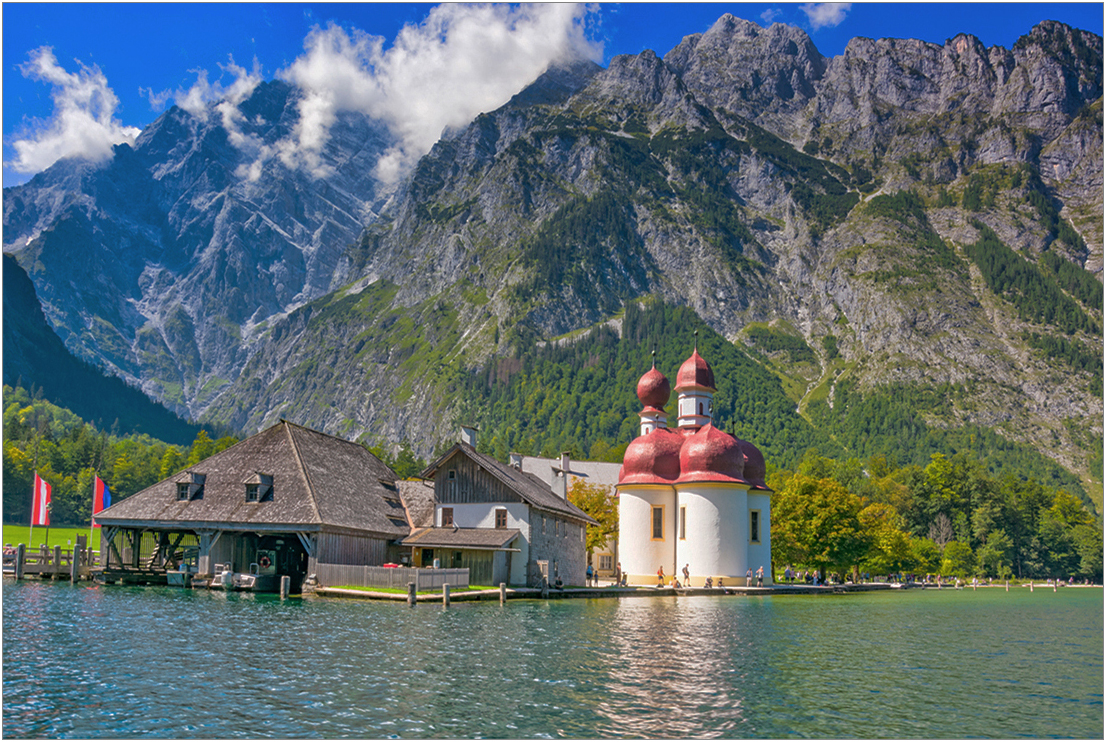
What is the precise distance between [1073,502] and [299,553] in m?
168

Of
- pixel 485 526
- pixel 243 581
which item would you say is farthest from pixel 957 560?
pixel 243 581

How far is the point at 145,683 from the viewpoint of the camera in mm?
24719

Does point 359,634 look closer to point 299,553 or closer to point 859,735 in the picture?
point 859,735

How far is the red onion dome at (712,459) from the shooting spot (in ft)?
250

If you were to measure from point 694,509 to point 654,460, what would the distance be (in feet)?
18.2

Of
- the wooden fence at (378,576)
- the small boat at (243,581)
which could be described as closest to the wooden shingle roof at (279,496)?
the wooden fence at (378,576)

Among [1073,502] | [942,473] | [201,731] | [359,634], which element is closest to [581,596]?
[359,634]

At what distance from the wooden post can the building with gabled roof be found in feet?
68.9

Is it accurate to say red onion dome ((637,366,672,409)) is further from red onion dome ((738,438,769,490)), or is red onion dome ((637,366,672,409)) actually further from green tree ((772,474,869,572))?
green tree ((772,474,869,572))

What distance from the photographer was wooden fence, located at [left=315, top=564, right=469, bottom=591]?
55719mm

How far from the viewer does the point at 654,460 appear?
79500mm

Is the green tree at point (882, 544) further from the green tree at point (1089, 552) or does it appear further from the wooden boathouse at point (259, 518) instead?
the wooden boathouse at point (259, 518)

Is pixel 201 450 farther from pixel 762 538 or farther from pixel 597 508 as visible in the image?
pixel 762 538

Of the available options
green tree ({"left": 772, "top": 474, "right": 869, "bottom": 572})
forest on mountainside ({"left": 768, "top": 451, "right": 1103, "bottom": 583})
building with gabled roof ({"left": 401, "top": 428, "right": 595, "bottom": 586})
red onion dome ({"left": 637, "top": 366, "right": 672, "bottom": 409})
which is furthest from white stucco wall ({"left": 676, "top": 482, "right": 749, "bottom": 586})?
forest on mountainside ({"left": 768, "top": 451, "right": 1103, "bottom": 583})
